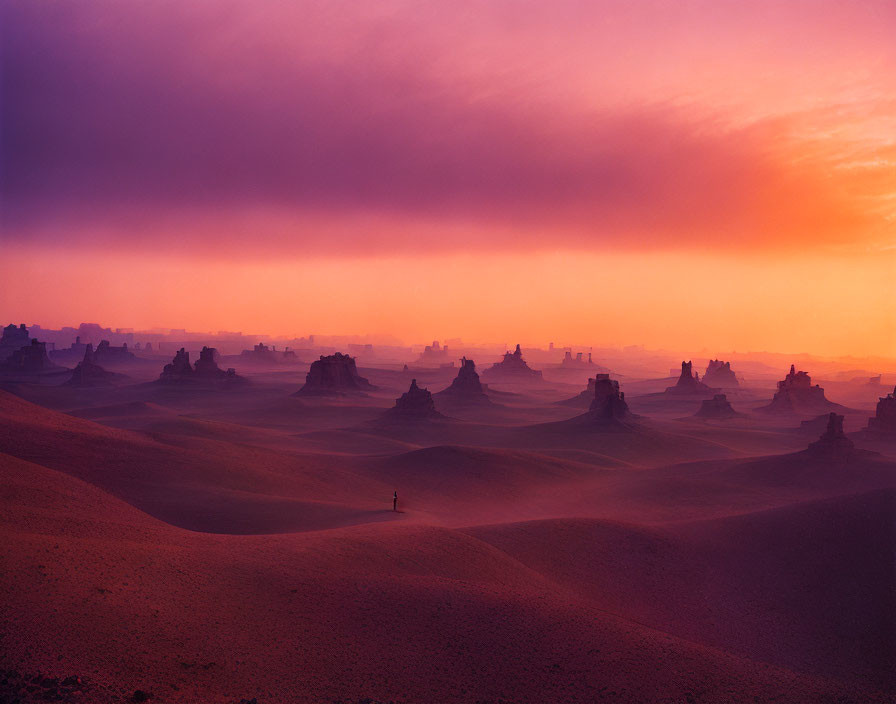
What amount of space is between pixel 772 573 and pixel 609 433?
57215 mm

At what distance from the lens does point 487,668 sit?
56.5 ft

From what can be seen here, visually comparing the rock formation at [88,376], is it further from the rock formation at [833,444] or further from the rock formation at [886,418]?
the rock formation at [886,418]

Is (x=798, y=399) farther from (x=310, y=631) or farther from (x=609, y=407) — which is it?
(x=310, y=631)

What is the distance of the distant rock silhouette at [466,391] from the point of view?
422 ft

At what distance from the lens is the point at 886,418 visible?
84.2m

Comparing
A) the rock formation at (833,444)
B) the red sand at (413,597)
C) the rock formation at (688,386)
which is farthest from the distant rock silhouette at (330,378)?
the rock formation at (833,444)

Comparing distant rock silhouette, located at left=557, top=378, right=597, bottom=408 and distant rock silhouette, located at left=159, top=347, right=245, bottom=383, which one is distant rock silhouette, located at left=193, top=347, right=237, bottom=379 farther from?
distant rock silhouette, located at left=557, top=378, right=597, bottom=408

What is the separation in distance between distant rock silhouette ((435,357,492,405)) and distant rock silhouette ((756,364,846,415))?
194 feet

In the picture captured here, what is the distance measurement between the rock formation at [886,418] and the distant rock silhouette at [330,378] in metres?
97.5

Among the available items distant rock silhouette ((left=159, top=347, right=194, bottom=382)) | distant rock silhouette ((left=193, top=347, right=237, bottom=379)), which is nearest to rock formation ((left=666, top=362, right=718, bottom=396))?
distant rock silhouette ((left=193, top=347, right=237, bottom=379))

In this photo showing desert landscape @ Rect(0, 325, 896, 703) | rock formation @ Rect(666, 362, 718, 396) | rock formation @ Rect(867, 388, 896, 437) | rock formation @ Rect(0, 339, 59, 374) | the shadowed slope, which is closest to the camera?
desert landscape @ Rect(0, 325, 896, 703)

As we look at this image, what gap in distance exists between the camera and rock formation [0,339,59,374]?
173500mm

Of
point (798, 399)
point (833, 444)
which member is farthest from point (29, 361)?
point (798, 399)

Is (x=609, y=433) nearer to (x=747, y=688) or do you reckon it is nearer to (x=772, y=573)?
(x=772, y=573)
